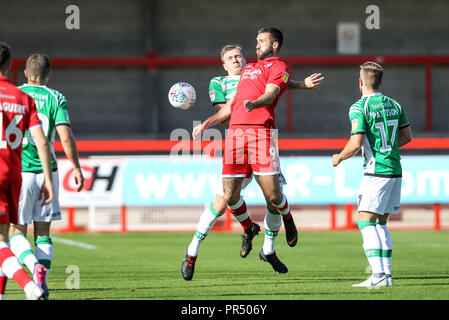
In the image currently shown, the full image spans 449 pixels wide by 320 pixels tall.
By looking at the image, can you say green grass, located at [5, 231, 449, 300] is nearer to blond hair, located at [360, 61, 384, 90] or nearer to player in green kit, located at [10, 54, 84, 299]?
player in green kit, located at [10, 54, 84, 299]

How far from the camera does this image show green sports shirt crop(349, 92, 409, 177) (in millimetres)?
7652

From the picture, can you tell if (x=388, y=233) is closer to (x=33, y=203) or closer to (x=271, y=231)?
(x=271, y=231)

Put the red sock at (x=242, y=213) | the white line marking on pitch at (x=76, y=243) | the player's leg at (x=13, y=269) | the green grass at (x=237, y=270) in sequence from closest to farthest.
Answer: the player's leg at (x=13, y=269), the green grass at (x=237, y=270), the red sock at (x=242, y=213), the white line marking on pitch at (x=76, y=243)

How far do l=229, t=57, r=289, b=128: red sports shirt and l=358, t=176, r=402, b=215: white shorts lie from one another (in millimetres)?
1072

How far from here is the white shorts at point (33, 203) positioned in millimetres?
7062

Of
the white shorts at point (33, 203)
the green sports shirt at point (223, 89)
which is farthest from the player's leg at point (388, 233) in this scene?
the white shorts at point (33, 203)

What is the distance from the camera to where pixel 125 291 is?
301 inches

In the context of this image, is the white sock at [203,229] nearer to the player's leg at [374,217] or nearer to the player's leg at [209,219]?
the player's leg at [209,219]

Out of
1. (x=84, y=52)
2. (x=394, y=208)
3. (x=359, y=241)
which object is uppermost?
(x=84, y=52)

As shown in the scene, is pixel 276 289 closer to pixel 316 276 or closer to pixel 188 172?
pixel 316 276

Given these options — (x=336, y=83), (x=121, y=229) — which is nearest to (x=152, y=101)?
(x=336, y=83)

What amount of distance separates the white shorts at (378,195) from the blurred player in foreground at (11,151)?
294 cm

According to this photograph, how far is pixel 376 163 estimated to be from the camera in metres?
7.72
